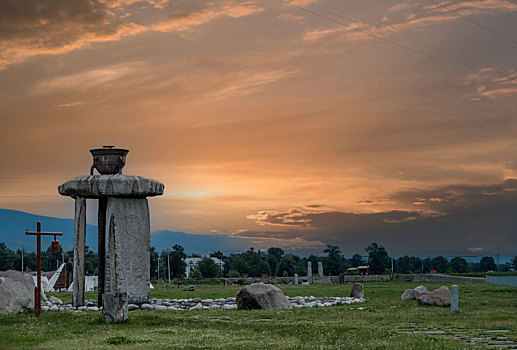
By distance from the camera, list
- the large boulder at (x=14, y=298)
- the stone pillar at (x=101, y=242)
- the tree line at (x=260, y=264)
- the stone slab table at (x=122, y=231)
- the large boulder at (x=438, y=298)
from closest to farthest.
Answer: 1. the large boulder at (x=14, y=298)
2. the large boulder at (x=438, y=298)
3. the stone slab table at (x=122, y=231)
4. the stone pillar at (x=101, y=242)
5. the tree line at (x=260, y=264)

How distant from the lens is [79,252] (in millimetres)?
29047

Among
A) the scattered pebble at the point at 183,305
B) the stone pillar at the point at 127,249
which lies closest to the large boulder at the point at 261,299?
the scattered pebble at the point at 183,305

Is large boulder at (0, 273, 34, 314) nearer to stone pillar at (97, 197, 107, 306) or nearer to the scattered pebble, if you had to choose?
the scattered pebble

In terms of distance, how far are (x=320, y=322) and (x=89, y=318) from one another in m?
8.17

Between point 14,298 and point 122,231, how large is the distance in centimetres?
537

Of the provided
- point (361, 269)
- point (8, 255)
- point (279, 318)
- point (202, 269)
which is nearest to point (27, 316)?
point (279, 318)

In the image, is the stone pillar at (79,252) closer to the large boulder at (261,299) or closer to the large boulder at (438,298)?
the large boulder at (261,299)

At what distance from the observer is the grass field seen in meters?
16.3

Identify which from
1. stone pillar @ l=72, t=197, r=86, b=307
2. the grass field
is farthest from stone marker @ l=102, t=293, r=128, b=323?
stone pillar @ l=72, t=197, r=86, b=307

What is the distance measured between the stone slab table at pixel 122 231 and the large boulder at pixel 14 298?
3.59m

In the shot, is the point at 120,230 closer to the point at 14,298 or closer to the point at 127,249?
the point at 127,249

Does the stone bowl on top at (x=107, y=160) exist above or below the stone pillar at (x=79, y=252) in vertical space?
above

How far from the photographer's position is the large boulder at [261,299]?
89.0 ft

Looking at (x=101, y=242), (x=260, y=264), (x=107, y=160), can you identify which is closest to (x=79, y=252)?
(x=101, y=242)
